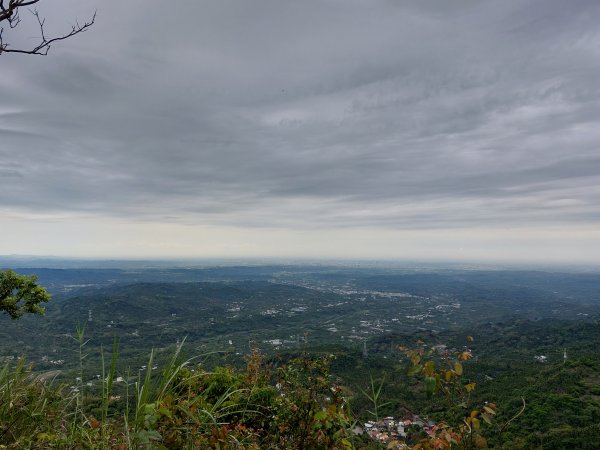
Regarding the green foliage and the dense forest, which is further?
the green foliage

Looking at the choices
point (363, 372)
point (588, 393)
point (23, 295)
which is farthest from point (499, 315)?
point (23, 295)

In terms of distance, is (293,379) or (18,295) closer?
(293,379)

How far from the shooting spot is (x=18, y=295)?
12914 millimetres

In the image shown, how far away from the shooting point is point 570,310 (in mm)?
178625

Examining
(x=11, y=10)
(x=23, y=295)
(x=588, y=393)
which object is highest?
(x=11, y=10)

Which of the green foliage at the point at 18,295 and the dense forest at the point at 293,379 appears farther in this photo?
the green foliage at the point at 18,295

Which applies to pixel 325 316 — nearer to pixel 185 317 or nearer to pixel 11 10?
pixel 185 317

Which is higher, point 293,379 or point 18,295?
point 293,379

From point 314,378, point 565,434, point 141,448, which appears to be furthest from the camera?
point 565,434

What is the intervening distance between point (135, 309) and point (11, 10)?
581 feet

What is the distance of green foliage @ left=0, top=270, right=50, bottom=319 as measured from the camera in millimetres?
12664

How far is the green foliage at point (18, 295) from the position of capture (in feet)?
41.5

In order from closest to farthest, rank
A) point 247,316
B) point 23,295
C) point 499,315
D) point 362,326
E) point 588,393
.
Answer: point 23,295 → point 588,393 → point 362,326 → point 247,316 → point 499,315

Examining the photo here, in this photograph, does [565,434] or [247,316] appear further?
[247,316]
